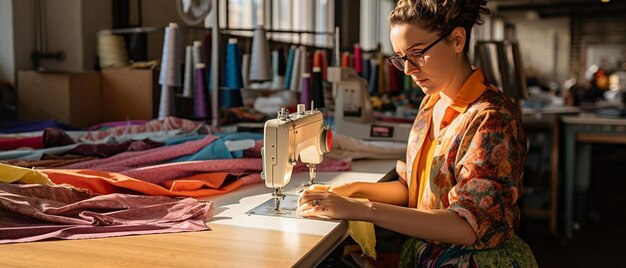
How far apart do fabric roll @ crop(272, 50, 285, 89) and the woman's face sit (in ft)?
7.44

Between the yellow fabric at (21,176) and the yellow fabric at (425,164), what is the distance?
869mm

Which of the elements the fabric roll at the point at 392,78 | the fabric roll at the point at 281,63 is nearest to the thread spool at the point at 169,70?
the fabric roll at the point at 281,63

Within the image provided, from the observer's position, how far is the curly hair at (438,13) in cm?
131

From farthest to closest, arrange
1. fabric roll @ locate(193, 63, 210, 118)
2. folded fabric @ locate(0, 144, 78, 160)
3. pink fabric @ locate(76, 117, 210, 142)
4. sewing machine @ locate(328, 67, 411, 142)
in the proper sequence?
fabric roll @ locate(193, 63, 210, 118)
sewing machine @ locate(328, 67, 411, 142)
pink fabric @ locate(76, 117, 210, 142)
folded fabric @ locate(0, 144, 78, 160)

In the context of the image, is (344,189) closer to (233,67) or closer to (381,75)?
(233,67)

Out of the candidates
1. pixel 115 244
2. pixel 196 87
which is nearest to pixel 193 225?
pixel 115 244

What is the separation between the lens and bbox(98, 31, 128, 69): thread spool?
3.09m

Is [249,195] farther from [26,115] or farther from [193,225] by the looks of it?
[26,115]

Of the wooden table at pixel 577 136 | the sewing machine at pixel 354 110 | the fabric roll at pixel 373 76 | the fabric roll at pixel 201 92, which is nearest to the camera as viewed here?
the sewing machine at pixel 354 110

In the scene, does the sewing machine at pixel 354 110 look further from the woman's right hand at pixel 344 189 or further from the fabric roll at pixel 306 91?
the woman's right hand at pixel 344 189

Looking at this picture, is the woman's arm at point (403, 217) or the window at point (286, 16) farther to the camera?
the window at point (286, 16)

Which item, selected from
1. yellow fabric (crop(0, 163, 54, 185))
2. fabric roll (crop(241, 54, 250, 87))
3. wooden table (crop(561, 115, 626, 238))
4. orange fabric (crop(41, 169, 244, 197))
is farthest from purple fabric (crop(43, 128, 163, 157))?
wooden table (crop(561, 115, 626, 238))

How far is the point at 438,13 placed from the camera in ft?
4.29

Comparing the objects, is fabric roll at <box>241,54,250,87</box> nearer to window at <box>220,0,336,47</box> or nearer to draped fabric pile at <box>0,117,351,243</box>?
window at <box>220,0,336,47</box>
